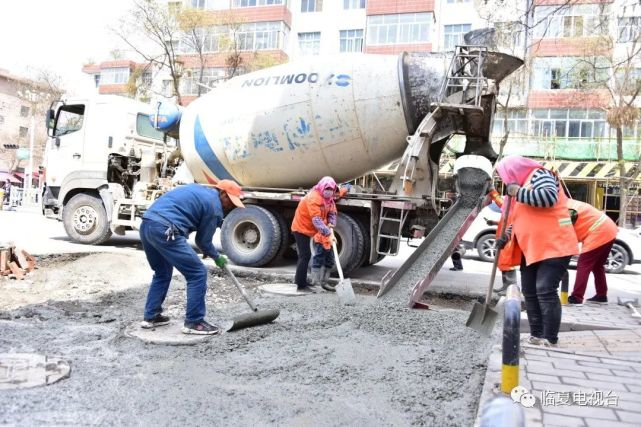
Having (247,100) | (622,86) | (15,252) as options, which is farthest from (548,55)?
(15,252)

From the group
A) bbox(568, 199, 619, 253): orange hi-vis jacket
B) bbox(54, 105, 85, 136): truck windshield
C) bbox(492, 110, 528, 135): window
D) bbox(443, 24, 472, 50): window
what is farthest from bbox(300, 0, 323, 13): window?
bbox(568, 199, 619, 253): orange hi-vis jacket

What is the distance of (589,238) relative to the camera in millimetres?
5906

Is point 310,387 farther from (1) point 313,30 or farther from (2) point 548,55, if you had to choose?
(1) point 313,30

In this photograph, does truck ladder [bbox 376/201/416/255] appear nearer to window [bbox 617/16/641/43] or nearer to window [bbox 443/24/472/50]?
window [bbox 617/16/641/43]

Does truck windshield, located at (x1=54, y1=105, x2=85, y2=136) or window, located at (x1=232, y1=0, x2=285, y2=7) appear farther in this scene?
window, located at (x1=232, y1=0, x2=285, y2=7)

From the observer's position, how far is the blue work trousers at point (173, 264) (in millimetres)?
4188

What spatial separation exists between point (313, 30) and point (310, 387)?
29.1m

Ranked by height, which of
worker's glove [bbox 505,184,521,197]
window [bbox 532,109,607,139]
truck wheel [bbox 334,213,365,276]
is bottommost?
truck wheel [bbox 334,213,365,276]

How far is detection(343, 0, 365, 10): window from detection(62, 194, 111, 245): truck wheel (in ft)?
74.1

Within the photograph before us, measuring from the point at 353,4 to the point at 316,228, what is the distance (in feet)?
83.3

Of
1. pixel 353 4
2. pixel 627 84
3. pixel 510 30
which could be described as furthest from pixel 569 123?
pixel 510 30

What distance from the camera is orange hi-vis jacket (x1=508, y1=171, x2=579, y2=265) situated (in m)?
3.84

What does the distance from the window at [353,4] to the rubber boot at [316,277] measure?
82.3ft

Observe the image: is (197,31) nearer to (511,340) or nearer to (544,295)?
(544,295)
